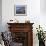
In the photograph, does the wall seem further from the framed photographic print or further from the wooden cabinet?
the wooden cabinet

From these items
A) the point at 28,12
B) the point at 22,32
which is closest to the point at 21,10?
the point at 28,12

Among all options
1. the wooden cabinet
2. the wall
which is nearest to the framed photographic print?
the wall

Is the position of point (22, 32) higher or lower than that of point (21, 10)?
lower

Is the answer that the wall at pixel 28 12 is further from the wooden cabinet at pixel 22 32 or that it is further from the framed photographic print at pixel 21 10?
the wooden cabinet at pixel 22 32

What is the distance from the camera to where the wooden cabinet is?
5527mm

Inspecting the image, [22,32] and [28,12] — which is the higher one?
[28,12]

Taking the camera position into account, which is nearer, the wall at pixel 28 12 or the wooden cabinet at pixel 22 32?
the wooden cabinet at pixel 22 32

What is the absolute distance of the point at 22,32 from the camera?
5.62 meters

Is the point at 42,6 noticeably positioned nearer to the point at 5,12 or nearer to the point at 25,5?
the point at 25,5

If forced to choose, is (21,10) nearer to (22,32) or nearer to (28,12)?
(28,12)

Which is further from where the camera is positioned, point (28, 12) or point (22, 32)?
point (28, 12)

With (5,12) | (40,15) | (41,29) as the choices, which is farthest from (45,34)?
(5,12)

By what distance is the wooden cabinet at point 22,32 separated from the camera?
5527 mm

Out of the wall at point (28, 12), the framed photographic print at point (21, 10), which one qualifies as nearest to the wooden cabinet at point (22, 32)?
the wall at point (28, 12)
